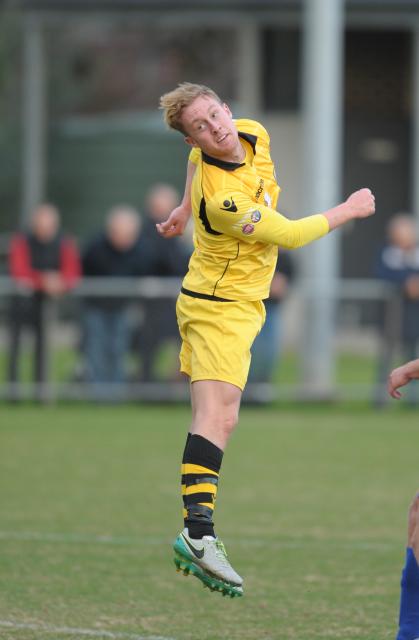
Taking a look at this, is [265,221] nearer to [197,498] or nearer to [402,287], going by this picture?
[197,498]

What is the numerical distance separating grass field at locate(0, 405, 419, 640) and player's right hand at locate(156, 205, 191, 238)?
1.86 m

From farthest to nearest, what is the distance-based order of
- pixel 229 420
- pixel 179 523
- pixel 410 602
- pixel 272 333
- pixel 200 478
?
pixel 272 333 → pixel 179 523 → pixel 229 420 → pixel 200 478 → pixel 410 602

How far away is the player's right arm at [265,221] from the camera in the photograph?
631 cm

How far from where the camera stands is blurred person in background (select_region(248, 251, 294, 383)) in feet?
50.2

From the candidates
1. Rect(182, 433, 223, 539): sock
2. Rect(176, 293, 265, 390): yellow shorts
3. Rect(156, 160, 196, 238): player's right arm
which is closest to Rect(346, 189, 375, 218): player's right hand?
Rect(176, 293, 265, 390): yellow shorts

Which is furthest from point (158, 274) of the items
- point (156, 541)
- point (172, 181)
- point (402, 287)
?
point (172, 181)

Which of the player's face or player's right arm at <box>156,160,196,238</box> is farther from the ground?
the player's face

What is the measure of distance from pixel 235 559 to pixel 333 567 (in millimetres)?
586

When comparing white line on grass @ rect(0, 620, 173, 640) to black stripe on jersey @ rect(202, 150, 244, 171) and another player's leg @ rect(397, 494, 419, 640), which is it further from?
black stripe on jersey @ rect(202, 150, 244, 171)

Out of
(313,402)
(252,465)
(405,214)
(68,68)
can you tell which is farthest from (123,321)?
(68,68)

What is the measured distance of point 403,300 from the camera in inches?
608

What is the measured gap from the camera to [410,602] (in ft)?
20.1

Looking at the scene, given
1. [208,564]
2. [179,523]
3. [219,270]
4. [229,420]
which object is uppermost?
[219,270]

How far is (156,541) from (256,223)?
3.34 m
